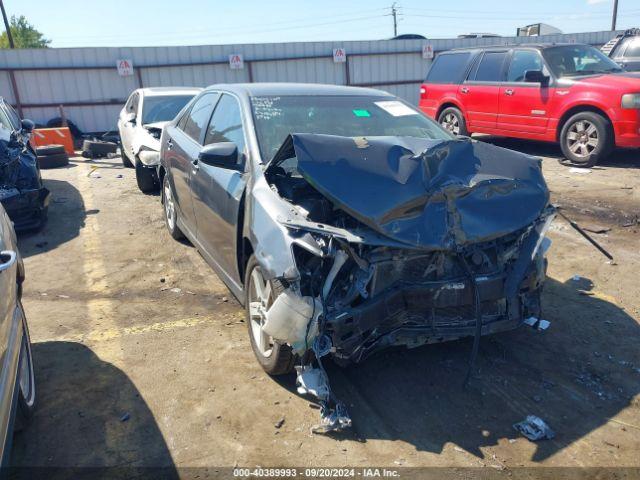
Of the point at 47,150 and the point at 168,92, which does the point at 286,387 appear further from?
the point at 47,150

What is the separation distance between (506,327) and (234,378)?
1.73m

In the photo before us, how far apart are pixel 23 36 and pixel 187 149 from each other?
74965mm

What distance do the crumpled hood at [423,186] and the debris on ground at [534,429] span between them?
102 cm

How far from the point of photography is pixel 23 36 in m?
66.4

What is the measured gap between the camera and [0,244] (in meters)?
2.91

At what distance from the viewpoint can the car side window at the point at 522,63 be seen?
9680 millimetres

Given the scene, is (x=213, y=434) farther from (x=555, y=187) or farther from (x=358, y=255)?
(x=555, y=187)

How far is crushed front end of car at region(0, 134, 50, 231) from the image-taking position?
622cm

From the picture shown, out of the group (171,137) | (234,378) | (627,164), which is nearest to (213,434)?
(234,378)

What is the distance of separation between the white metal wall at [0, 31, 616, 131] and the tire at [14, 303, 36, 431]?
15.0 meters

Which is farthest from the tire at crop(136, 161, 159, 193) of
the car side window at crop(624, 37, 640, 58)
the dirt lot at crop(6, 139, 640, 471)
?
the car side window at crop(624, 37, 640, 58)

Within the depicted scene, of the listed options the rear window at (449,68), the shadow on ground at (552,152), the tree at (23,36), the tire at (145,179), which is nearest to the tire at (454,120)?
the rear window at (449,68)

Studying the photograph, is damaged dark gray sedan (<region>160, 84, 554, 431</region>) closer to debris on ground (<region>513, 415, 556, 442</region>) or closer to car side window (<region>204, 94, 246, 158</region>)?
car side window (<region>204, 94, 246, 158</region>)

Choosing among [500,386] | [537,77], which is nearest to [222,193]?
[500,386]
